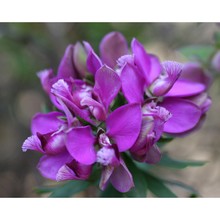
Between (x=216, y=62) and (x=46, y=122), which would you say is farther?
(x=216, y=62)

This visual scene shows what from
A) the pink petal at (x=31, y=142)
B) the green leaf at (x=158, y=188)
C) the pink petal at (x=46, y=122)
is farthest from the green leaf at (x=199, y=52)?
the pink petal at (x=31, y=142)

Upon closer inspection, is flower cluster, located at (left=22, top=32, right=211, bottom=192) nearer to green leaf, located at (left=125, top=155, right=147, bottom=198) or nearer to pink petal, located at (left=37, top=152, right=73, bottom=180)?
pink petal, located at (left=37, top=152, right=73, bottom=180)

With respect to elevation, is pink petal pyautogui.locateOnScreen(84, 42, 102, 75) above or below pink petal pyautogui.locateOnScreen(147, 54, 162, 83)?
above

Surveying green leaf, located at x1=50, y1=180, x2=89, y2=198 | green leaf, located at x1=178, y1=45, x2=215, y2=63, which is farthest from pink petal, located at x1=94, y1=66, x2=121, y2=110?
green leaf, located at x1=178, y1=45, x2=215, y2=63

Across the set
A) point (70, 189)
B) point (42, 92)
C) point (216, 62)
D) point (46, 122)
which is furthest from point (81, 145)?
point (42, 92)

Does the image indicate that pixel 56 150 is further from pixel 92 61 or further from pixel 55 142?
pixel 92 61
